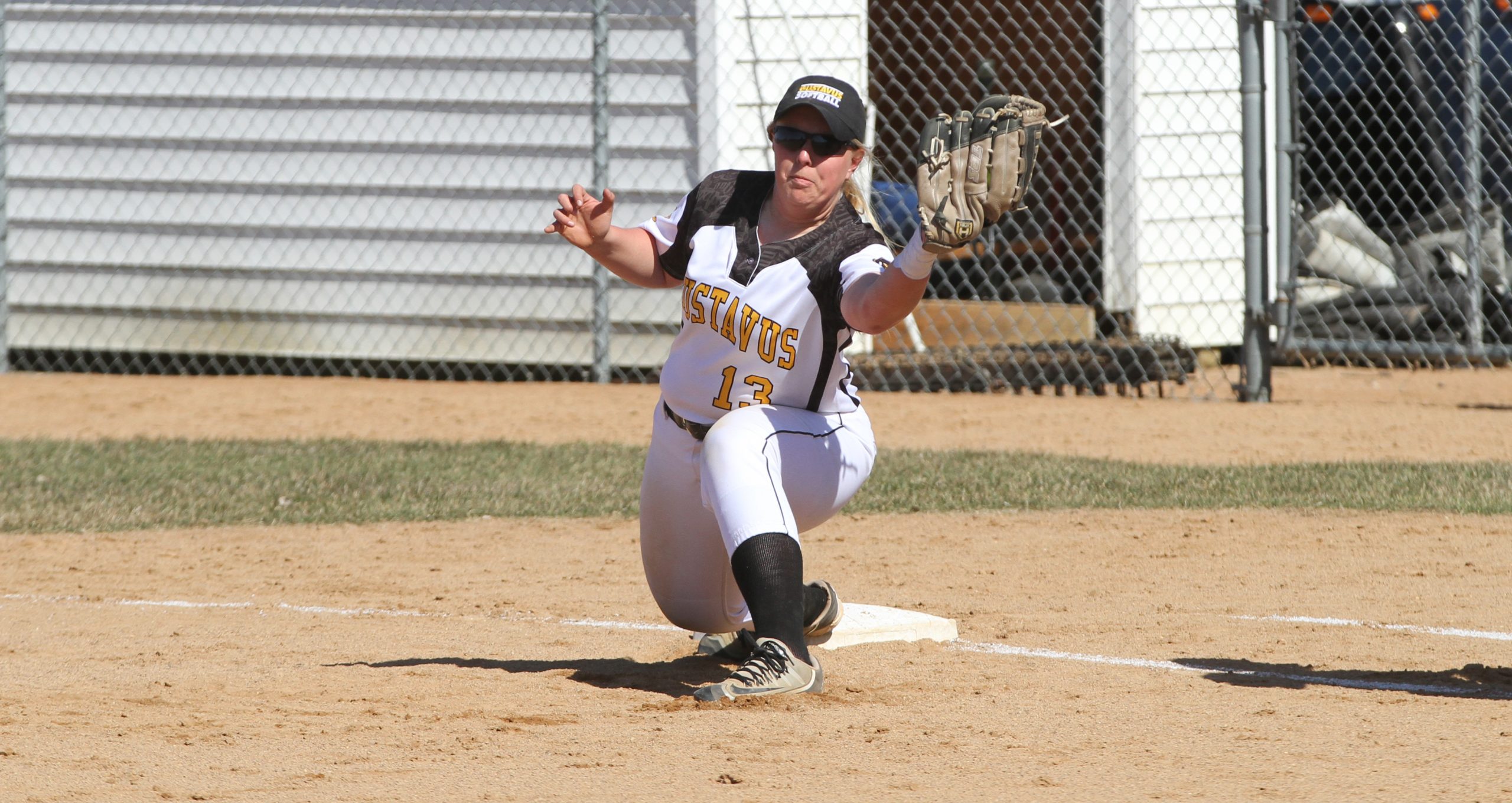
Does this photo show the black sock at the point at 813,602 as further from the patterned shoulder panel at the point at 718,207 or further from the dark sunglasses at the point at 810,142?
the dark sunglasses at the point at 810,142

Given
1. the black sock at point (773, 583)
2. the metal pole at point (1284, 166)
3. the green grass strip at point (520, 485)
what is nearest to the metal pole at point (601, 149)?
the green grass strip at point (520, 485)

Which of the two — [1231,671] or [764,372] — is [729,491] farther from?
[1231,671]

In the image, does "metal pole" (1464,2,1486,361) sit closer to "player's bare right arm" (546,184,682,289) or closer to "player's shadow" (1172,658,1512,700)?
"player's shadow" (1172,658,1512,700)

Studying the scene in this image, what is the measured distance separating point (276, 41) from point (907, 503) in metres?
5.82

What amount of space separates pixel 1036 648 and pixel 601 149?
6.21 meters

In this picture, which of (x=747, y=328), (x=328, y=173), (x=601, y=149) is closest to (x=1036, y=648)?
Result: (x=747, y=328)

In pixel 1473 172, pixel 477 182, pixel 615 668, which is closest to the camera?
pixel 615 668

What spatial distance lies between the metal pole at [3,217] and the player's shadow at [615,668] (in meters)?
7.89

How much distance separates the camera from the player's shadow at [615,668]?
3992mm

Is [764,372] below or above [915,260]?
below

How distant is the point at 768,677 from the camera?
3658mm

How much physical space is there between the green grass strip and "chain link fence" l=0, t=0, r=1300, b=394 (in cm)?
241

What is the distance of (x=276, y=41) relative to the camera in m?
10.5

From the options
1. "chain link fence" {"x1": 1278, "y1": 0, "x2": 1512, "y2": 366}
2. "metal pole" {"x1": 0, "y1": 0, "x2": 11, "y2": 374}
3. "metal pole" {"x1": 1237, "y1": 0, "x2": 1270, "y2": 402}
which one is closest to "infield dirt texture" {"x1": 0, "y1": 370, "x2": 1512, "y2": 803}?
"metal pole" {"x1": 1237, "y1": 0, "x2": 1270, "y2": 402}
